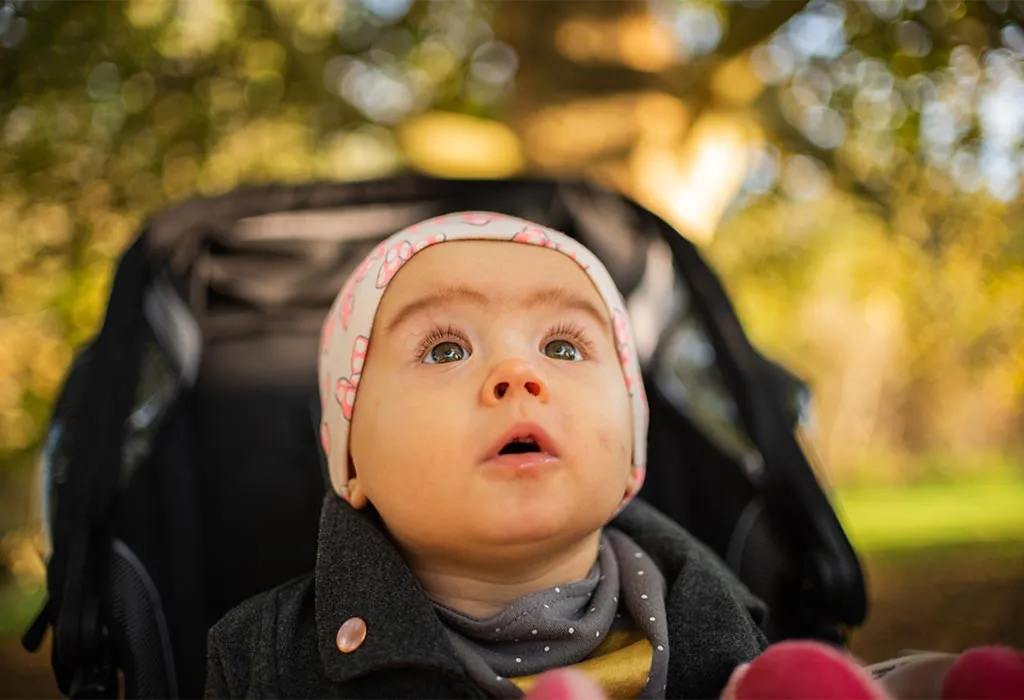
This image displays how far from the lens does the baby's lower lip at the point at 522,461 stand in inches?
49.5

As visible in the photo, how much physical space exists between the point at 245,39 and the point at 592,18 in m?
1.23

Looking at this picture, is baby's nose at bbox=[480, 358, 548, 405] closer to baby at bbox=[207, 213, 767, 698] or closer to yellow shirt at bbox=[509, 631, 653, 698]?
baby at bbox=[207, 213, 767, 698]

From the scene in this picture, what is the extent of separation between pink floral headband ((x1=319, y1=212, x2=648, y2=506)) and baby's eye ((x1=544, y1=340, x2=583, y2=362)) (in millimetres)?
114

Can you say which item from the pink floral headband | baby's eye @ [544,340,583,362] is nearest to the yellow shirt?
the pink floral headband

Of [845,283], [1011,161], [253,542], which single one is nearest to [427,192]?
[253,542]

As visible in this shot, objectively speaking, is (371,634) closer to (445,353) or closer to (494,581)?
(494,581)

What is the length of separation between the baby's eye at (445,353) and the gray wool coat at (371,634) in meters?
0.27

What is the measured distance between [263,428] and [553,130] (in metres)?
1.60

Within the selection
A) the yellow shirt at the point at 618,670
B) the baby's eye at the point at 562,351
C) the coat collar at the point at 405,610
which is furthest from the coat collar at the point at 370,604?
the baby's eye at the point at 562,351

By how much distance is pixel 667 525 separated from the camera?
166cm

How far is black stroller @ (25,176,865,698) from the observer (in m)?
1.60

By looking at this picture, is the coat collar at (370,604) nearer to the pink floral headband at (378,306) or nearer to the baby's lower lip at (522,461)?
the pink floral headband at (378,306)

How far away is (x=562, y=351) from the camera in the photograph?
1.42 m

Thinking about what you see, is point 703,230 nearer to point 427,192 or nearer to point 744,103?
point 744,103
